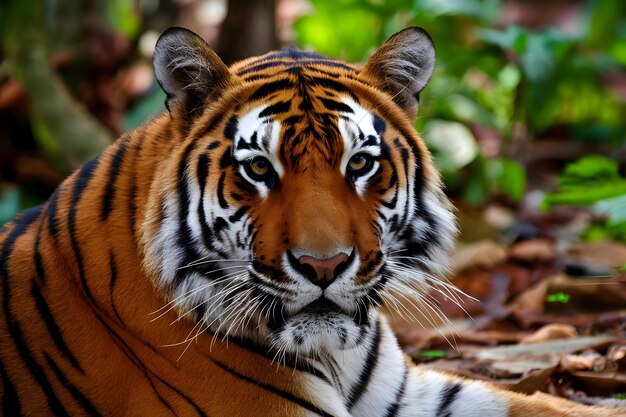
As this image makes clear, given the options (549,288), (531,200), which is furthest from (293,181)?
(531,200)

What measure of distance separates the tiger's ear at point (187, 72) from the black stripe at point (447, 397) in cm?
128

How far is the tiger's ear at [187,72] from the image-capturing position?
265 cm

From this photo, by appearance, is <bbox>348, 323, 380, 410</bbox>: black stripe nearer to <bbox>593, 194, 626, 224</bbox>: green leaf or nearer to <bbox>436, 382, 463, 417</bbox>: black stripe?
<bbox>436, 382, 463, 417</bbox>: black stripe

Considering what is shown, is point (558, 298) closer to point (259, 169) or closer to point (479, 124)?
point (259, 169)

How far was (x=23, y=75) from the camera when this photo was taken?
20.7 feet

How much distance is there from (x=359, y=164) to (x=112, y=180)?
2.49 feet

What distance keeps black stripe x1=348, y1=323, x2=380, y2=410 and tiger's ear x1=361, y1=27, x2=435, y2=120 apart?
0.76m

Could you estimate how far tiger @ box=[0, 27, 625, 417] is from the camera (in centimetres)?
250

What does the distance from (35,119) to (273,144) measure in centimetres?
428

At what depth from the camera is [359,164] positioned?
259 cm

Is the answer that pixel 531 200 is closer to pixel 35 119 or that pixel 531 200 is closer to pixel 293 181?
pixel 35 119

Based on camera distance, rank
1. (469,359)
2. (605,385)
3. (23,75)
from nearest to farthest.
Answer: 1. (605,385)
2. (469,359)
3. (23,75)

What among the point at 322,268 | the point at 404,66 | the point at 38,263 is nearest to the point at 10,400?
the point at 38,263

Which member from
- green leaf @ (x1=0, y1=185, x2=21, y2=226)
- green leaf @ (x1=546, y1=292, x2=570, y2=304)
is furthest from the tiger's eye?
green leaf @ (x1=0, y1=185, x2=21, y2=226)
